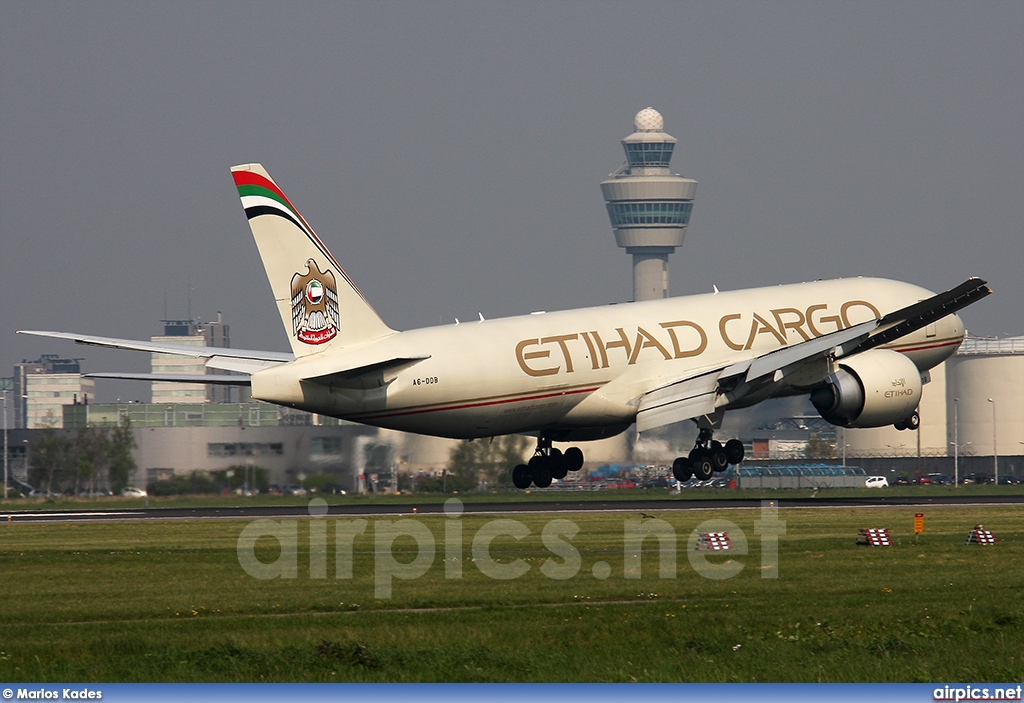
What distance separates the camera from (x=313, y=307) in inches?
1828

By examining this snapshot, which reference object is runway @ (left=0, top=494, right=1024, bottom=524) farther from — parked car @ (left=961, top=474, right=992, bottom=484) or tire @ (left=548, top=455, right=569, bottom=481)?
parked car @ (left=961, top=474, right=992, bottom=484)

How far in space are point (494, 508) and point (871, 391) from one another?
13.8 meters

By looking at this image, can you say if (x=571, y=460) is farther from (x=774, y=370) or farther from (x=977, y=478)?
(x=977, y=478)

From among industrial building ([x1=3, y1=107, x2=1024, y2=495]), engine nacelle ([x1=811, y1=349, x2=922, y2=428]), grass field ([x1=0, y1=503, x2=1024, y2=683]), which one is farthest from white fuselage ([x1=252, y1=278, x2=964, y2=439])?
industrial building ([x1=3, y1=107, x2=1024, y2=495])

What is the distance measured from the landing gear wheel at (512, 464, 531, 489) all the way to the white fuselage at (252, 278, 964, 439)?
191 cm

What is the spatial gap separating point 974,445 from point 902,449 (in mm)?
12354

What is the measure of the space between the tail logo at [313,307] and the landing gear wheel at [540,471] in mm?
12159

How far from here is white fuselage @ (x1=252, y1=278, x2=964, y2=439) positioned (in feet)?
154

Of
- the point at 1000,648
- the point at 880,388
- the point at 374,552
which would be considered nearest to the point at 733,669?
the point at 1000,648

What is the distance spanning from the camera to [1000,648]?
70.5ft

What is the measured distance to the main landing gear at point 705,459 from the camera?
5266 centimetres

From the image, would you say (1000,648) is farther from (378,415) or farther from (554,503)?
(554,503)

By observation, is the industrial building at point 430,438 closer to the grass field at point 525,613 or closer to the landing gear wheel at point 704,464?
the landing gear wheel at point 704,464

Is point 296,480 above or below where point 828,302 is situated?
below
